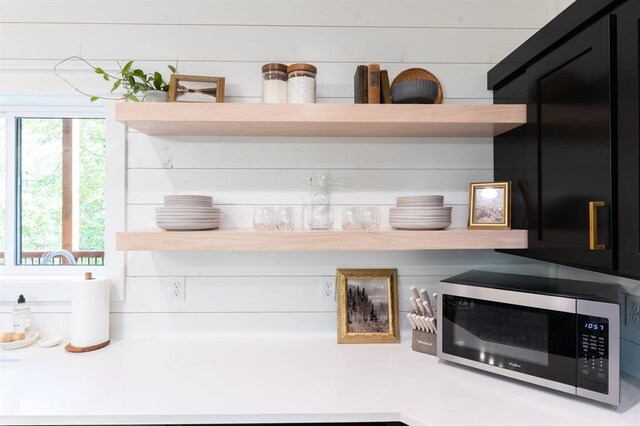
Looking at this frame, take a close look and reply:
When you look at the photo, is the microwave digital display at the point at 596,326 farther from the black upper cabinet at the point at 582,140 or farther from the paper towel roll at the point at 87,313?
the paper towel roll at the point at 87,313

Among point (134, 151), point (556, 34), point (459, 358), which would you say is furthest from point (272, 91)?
point (459, 358)

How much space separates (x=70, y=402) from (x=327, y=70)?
162cm

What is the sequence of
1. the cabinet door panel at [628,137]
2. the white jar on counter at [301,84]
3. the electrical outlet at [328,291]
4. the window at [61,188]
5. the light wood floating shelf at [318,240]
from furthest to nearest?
the window at [61,188] < the electrical outlet at [328,291] < the white jar on counter at [301,84] < the light wood floating shelf at [318,240] < the cabinet door panel at [628,137]

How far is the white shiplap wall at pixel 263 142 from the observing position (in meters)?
1.66

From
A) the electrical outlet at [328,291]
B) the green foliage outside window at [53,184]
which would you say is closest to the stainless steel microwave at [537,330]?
the electrical outlet at [328,291]

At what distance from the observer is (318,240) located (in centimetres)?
137

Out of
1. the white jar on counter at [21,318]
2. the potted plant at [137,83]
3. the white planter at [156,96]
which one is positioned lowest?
the white jar on counter at [21,318]

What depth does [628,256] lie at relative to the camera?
96 centimetres

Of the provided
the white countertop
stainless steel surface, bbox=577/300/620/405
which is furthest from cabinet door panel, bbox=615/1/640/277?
the white countertop

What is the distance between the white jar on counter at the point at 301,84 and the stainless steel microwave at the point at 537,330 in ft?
3.03

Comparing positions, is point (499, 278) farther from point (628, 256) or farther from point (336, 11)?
point (336, 11)

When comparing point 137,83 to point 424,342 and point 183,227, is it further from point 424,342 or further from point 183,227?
point 424,342

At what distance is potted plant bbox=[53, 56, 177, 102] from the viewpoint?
4.93 ft

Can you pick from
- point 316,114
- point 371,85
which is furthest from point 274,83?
point 371,85
